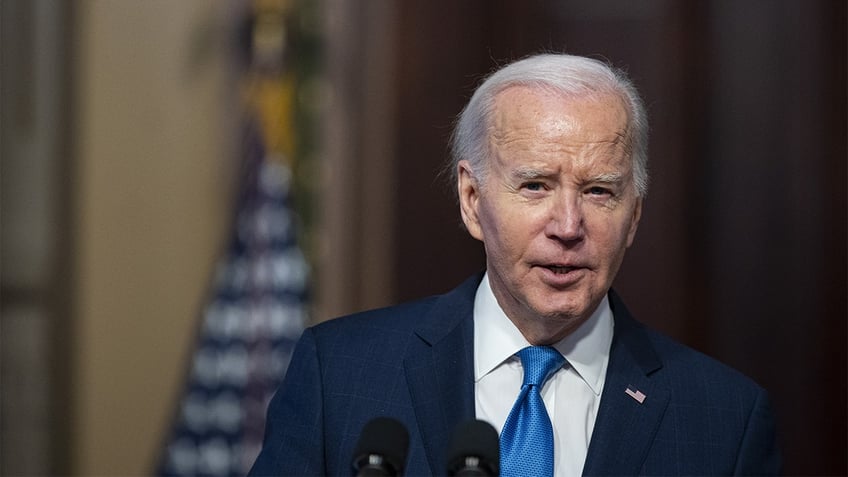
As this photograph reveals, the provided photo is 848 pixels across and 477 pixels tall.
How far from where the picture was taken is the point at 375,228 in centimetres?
484

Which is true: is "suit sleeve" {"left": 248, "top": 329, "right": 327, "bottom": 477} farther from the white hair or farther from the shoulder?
the shoulder

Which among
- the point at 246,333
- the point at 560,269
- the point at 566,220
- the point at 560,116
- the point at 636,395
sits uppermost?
the point at 560,116

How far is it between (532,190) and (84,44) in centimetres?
327

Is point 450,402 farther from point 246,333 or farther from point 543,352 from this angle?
point 246,333

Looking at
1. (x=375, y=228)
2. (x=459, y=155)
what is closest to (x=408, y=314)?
(x=459, y=155)

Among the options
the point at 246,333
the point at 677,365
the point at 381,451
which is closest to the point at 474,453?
the point at 381,451

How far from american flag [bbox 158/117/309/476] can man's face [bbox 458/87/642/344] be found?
2.60 m

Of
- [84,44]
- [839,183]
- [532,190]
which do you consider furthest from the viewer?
[84,44]

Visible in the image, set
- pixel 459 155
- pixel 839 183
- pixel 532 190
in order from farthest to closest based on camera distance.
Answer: pixel 839 183, pixel 459 155, pixel 532 190

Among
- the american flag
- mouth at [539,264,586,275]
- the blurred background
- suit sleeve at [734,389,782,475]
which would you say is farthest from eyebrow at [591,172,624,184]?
the american flag

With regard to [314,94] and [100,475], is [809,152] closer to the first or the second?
[314,94]

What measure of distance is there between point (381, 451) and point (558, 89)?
98 cm

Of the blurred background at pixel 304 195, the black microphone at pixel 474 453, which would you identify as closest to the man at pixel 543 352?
the black microphone at pixel 474 453

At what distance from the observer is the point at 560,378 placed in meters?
2.39
